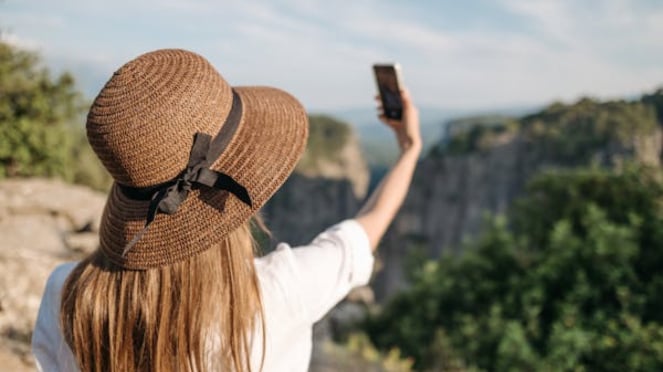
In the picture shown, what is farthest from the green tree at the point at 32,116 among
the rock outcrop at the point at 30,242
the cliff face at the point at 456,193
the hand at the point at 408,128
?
the cliff face at the point at 456,193

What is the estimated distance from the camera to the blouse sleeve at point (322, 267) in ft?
4.80

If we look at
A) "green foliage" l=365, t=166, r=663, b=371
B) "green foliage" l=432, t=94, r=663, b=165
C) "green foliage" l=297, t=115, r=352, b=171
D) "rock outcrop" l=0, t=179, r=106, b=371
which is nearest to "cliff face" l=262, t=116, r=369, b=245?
"green foliage" l=297, t=115, r=352, b=171

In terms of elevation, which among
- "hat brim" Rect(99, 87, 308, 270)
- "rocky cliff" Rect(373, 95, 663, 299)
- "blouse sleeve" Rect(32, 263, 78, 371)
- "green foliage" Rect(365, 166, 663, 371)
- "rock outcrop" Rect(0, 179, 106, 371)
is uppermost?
"hat brim" Rect(99, 87, 308, 270)

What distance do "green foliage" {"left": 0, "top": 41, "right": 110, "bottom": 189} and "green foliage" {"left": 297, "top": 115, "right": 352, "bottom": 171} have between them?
5060cm

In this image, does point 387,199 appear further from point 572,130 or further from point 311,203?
point 311,203

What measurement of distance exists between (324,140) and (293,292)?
62369 mm

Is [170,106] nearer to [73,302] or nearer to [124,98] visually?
[124,98]

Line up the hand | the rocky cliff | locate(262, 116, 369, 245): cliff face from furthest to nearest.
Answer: locate(262, 116, 369, 245): cliff face
the rocky cliff
the hand

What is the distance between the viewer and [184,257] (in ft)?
4.72

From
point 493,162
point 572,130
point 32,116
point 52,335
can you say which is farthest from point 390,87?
point 493,162

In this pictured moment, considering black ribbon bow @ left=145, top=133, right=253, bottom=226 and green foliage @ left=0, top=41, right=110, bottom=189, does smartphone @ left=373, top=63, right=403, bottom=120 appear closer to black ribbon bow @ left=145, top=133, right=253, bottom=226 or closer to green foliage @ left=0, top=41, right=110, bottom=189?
black ribbon bow @ left=145, top=133, right=253, bottom=226

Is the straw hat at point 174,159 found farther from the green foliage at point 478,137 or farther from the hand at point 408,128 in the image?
the green foliage at point 478,137

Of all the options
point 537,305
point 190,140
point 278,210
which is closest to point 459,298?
point 537,305

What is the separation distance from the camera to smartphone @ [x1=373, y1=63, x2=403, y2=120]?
2.35 meters
